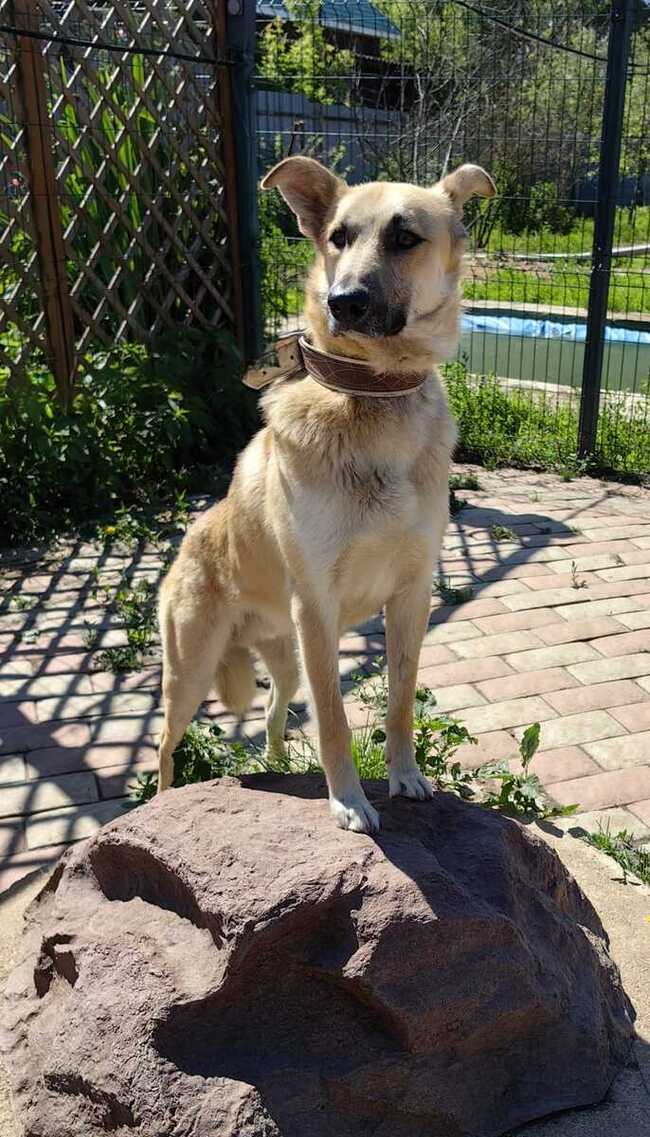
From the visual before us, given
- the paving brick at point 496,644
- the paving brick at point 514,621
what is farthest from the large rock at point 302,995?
the paving brick at point 514,621

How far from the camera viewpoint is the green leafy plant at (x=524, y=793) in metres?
3.21

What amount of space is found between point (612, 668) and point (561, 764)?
0.83m

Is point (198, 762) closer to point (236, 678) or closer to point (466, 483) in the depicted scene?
point (236, 678)

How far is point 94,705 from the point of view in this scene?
3.96 metres

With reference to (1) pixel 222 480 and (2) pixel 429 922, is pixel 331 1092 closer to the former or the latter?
(2) pixel 429 922

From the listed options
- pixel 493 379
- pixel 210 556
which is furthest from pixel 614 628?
pixel 493 379

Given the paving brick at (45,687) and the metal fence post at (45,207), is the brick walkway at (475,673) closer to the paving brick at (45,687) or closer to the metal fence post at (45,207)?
Result: the paving brick at (45,687)

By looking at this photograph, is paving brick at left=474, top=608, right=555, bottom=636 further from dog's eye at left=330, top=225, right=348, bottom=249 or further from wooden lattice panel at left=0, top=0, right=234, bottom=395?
wooden lattice panel at left=0, top=0, right=234, bottom=395

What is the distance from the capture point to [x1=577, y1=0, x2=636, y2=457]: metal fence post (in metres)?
6.28

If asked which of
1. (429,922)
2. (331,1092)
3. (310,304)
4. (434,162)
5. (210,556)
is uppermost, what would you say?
(434,162)

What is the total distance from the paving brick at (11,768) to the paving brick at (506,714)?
5.27ft

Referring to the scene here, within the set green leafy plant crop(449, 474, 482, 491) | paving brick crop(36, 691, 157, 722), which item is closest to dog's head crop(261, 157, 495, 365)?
paving brick crop(36, 691, 157, 722)

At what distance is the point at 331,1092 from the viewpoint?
192 cm

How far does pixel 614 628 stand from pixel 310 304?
244 cm
